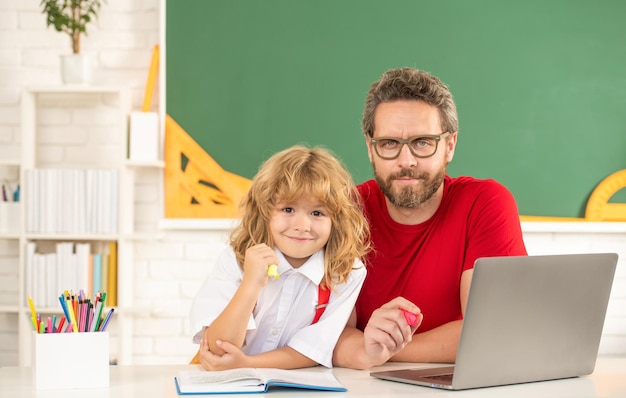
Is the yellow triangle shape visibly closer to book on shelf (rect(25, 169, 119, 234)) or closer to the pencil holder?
book on shelf (rect(25, 169, 119, 234))

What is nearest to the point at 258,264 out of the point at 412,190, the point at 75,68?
the point at 412,190

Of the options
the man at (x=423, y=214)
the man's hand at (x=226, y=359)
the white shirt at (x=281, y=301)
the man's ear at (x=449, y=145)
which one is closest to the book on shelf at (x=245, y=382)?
the man's hand at (x=226, y=359)

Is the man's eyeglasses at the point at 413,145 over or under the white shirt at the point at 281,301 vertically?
over

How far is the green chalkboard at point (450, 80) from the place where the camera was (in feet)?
11.3

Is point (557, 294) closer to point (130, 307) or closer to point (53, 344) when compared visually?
point (53, 344)

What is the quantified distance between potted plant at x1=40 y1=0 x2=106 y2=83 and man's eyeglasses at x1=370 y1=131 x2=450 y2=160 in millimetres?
1723

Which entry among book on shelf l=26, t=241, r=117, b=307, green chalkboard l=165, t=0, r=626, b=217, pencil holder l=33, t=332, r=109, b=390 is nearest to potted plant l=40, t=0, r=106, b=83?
green chalkboard l=165, t=0, r=626, b=217

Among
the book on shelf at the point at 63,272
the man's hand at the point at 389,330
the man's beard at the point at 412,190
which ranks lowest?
the book on shelf at the point at 63,272

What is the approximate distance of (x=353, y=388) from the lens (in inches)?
56.5

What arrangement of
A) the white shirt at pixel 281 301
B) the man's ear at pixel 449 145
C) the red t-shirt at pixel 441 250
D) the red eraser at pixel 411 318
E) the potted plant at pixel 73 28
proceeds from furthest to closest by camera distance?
the potted plant at pixel 73 28, the man's ear at pixel 449 145, the red t-shirt at pixel 441 250, the white shirt at pixel 281 301, the red eraser at pixel 411 318

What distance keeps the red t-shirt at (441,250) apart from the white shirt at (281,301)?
22 cm

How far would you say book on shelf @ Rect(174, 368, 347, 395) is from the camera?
4.46 ft

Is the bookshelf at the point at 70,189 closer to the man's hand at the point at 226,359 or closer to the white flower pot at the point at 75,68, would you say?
the white flower pot at the point at 75,68

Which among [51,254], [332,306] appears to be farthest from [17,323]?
[332,306]
